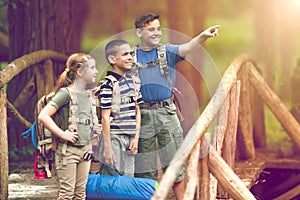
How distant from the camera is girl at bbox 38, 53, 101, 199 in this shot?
5.75 m

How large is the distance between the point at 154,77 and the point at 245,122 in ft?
8.84

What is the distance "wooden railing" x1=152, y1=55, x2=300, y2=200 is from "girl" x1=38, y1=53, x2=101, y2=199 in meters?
0.74

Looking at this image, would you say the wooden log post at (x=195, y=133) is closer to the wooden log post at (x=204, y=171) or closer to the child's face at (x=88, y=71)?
the wooden log post at (x=204, y=171)

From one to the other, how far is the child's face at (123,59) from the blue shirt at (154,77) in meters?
0.18

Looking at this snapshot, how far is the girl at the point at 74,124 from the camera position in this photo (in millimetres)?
5746

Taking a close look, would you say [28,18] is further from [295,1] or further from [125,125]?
[295,1]

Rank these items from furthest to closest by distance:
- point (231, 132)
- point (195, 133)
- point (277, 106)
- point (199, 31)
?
1. point (199, 31)
2. point (277, 106)
3. point (231, 132)
4. point (195, 133)

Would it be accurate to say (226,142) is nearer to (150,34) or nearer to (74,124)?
(150,34)

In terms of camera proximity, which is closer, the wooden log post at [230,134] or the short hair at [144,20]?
the short hair at [144,20]

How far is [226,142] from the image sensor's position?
721 centimetres

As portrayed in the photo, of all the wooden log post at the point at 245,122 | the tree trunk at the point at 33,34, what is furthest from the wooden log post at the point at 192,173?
the tree trunk at the point at 33,34

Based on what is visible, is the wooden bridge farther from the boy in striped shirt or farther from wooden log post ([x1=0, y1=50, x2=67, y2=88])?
the boy in striped shirt

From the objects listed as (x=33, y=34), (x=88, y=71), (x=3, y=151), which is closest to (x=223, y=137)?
(x=88, y=71)

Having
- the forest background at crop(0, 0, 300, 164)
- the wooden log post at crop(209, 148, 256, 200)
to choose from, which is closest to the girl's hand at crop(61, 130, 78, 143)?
the wooden log post at crop(209, 148, 256, 200)
